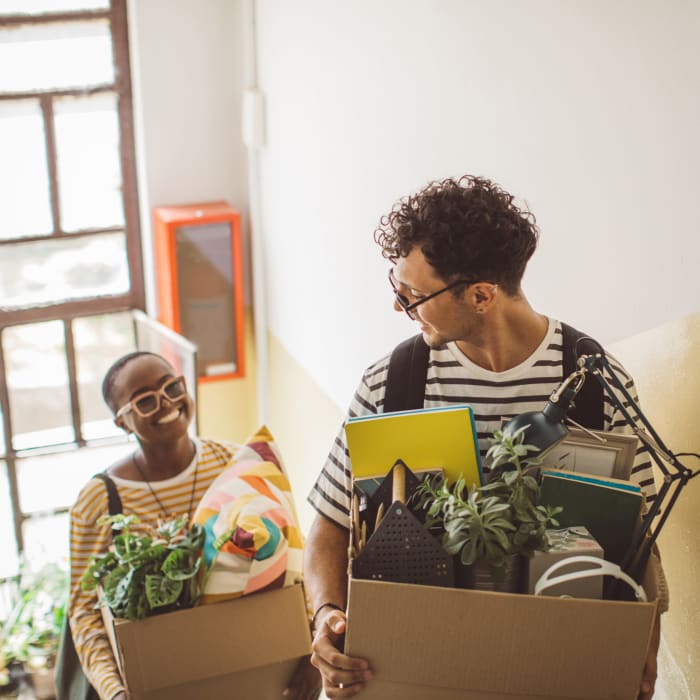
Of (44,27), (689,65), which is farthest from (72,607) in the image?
(44,27)

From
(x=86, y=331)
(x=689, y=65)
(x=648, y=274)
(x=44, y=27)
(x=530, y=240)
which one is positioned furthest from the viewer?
(x=86, y=331)

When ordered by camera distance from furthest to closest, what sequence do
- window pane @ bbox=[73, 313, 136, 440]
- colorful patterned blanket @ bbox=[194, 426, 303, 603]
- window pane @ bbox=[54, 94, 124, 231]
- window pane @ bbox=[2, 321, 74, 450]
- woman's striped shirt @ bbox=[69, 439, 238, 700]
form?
window pane @ bbox=[73, 313, 136, 440] → window pane @ bbox=[2, 321, 74, 450] → window pane @ bbox=[54, 94, 124, 231] → woman's striped shirt @ bbox=[69, 439, 238, 700] → colorful patterned blanket @ bbox=[194, 426, 303, 603]

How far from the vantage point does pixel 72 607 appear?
6.81ft

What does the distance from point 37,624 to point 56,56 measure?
2352 mm

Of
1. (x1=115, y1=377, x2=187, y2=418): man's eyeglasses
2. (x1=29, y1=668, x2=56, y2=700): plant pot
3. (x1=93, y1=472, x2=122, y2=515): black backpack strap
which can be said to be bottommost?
(x1=29, y1=668, x2=56, y2=700): plant pot

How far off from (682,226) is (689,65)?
269mm

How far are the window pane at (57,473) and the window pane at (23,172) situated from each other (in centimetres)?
104

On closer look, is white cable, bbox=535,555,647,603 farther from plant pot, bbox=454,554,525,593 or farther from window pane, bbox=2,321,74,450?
window pane, bbox=2,321,74,450

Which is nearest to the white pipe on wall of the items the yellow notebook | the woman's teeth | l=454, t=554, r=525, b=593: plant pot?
the woman's teeth

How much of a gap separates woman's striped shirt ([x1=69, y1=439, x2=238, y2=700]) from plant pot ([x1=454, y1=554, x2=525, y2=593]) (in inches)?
39.0

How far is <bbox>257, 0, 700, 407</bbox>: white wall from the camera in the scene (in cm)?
168

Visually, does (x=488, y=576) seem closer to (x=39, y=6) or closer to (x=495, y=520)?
(x=495, y=520)

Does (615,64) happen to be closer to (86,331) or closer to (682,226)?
(682,226)

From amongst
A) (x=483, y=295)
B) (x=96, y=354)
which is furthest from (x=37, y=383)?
(x=483, y=295)
